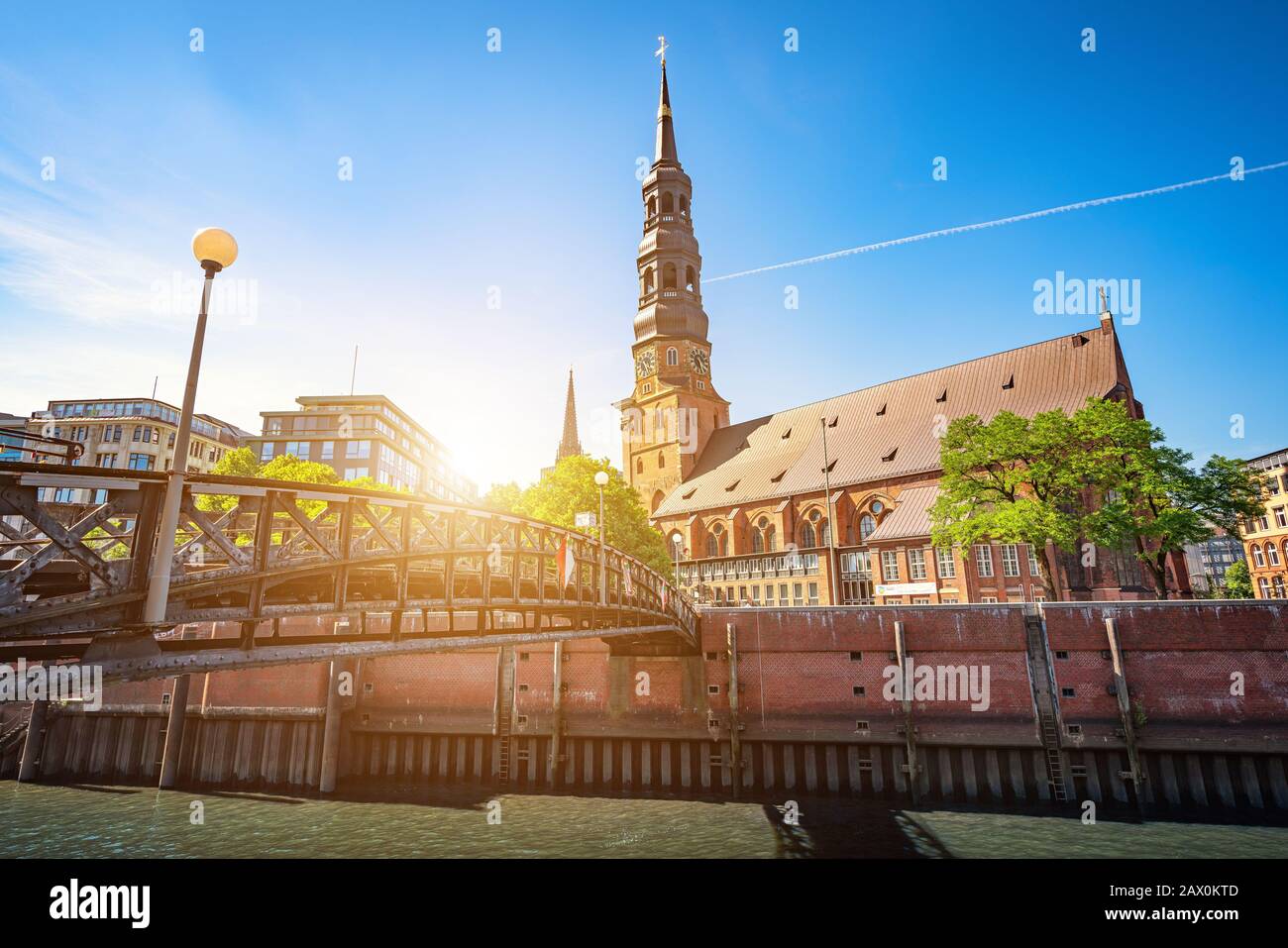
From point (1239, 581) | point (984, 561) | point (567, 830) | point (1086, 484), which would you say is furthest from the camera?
point (1239, 581)

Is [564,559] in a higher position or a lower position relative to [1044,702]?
higher

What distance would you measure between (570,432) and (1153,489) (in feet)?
294

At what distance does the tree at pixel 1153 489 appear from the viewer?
27734mm

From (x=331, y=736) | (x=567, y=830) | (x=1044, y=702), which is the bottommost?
(x=567, y=830)

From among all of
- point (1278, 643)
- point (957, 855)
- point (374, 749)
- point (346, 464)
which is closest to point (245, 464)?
point (346, 464)

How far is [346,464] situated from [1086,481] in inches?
2470

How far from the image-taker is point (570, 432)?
110m

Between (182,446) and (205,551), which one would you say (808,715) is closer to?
(205,551)

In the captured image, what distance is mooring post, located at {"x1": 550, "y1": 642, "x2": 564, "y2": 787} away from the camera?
2391cm

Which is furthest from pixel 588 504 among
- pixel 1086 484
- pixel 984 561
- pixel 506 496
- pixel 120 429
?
pixel 120 429

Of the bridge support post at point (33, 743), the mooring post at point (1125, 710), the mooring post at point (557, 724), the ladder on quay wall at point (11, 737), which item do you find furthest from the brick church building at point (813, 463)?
the ladder on quay wall at point (11, 737)

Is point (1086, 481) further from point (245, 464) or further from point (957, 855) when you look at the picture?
point (245, 464)

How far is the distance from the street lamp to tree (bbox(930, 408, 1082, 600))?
103 feet

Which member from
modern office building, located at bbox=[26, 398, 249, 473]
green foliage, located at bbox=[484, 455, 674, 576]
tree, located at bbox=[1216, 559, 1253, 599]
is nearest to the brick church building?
green foliage, located at bbox=[484, 455, 674, 576]
